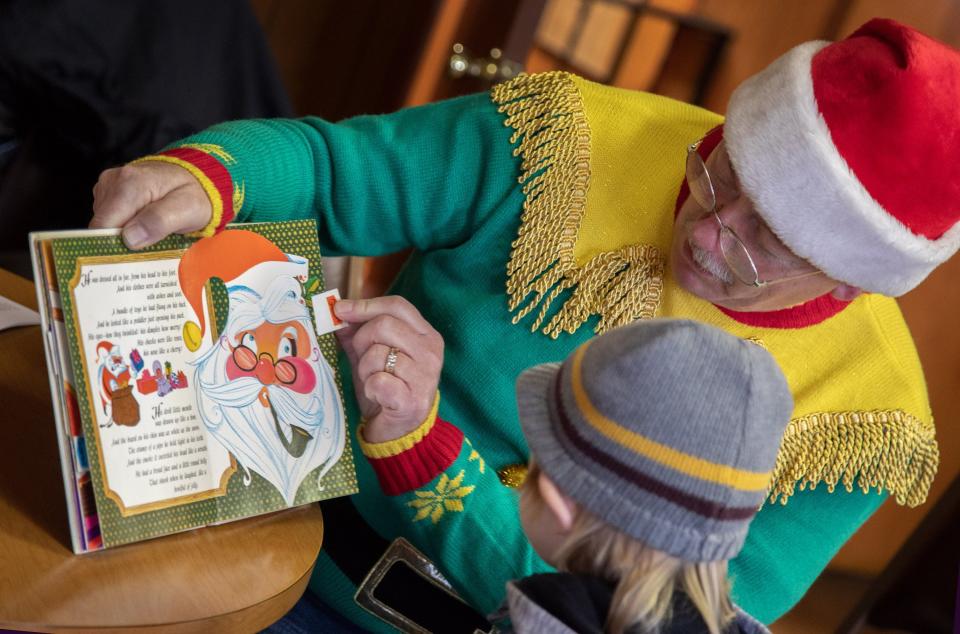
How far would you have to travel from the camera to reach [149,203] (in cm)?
96

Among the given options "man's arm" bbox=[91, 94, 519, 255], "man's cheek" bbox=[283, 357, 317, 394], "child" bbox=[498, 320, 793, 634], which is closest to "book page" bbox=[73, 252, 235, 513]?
"man's cheek" bbox=[283, 357, 317, 394]

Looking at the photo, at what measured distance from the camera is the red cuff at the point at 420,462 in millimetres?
1097

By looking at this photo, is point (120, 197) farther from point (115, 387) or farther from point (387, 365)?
point (387, 365)

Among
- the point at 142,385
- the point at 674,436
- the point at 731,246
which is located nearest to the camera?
the point at 674,436

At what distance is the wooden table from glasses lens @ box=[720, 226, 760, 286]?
1.89ft

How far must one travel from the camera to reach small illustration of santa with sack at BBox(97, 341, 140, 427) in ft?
2.96

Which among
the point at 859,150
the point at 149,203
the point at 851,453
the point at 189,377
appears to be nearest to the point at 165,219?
the point at 149,203

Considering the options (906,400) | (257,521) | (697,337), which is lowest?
(257,521)

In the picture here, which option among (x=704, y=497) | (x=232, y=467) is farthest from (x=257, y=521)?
(x=704, y=497)

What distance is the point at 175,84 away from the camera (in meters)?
1.82

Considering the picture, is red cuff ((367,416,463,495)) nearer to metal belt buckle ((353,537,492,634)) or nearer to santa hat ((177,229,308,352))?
metal belt buckle ((353,537,492,634))

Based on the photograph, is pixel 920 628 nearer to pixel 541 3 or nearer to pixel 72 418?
pixel 541 3

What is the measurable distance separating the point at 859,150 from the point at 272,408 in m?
0.70

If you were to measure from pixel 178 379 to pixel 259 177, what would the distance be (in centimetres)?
30
